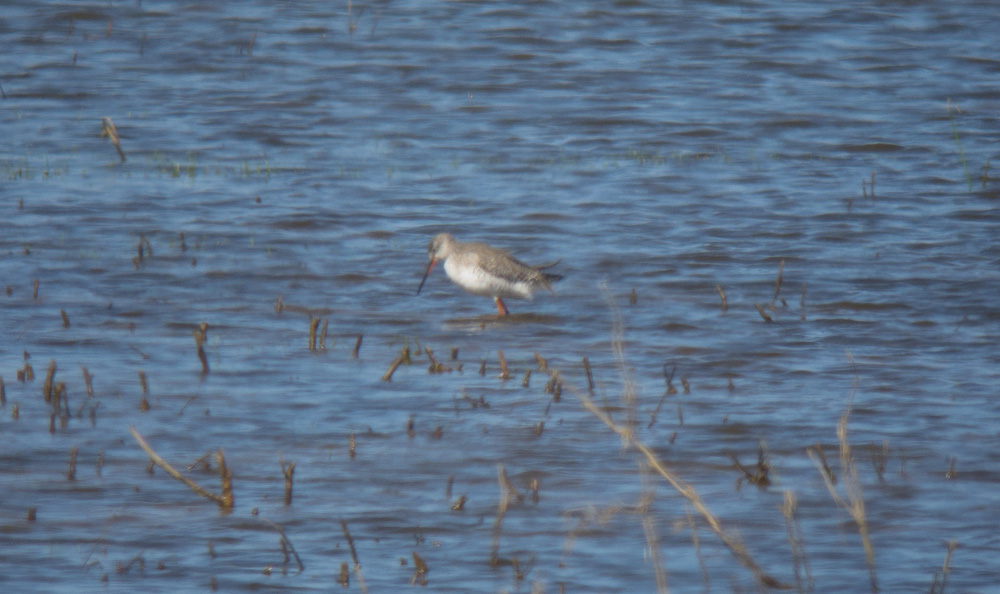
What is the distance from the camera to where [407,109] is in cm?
1608

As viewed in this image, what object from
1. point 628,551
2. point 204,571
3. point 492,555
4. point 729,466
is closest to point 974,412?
point 729,466

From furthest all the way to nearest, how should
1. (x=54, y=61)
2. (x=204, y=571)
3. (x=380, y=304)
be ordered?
(x=54, y=61) → (x=380, y=304) → (x=204, y=571)

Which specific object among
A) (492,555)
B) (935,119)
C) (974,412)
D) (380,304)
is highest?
(492,555)

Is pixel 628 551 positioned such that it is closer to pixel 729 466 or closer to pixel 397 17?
pixel 729 466

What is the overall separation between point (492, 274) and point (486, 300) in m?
0.94

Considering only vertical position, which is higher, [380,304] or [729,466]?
[729,466]

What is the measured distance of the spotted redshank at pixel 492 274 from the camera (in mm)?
9469

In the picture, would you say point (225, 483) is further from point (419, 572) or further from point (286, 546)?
point (419, 572)

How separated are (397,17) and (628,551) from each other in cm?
1536

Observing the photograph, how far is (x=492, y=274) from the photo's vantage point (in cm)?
945

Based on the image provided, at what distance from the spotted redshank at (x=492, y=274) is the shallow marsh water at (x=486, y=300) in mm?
216

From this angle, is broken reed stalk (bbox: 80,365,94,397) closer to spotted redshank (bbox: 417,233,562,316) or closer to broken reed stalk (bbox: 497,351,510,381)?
broken reed stalk (bbox: 497,351,510,381)

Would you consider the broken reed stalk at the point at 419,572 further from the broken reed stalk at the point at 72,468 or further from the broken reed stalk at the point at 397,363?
the broken reed stalk at the point at 397,363

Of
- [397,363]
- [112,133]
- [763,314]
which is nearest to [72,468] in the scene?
[397,363]
